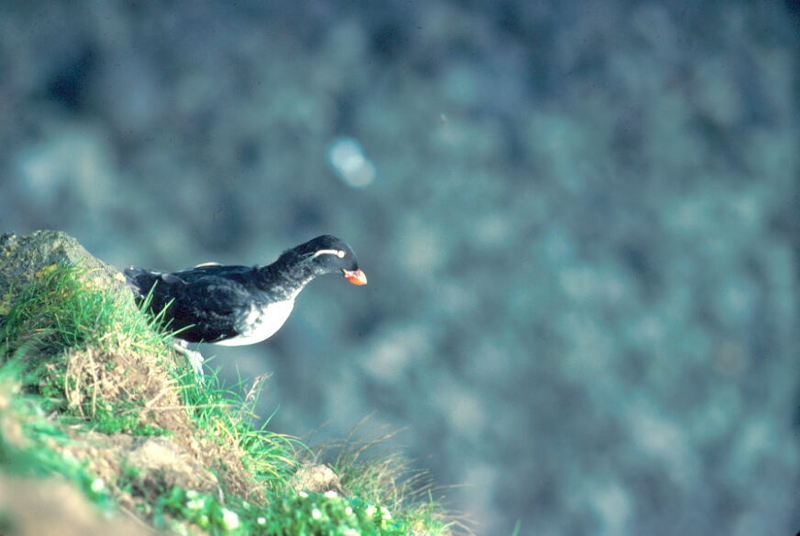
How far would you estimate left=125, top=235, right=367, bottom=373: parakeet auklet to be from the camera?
2.93 meters

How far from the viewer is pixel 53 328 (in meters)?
2.36

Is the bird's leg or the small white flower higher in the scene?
the bird's leg

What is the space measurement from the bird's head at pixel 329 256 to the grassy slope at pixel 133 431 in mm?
625

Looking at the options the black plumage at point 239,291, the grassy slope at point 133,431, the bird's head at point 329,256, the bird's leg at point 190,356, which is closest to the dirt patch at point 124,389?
the grassy slope at point 133,431

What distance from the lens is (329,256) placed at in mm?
2996

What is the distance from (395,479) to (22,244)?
191 centimetres

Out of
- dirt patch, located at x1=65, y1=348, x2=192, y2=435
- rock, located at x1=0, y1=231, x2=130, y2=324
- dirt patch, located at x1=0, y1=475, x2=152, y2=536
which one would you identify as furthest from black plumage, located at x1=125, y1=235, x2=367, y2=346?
dirt patch, located at x1=0, y1=475, x2=152, y2=536

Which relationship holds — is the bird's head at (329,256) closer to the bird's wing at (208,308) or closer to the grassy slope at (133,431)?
the bird's wing at (208,308)

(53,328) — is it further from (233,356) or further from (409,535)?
(233,356)

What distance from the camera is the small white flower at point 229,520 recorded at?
1.75 metres

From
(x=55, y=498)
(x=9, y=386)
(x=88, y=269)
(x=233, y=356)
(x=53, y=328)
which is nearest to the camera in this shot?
(x=55, y=498)

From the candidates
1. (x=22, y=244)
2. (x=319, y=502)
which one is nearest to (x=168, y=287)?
(x=22, y=244)

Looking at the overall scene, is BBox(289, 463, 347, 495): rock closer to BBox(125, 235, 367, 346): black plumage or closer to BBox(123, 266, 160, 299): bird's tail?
BBox(125, 235, 367, 346): black plumage

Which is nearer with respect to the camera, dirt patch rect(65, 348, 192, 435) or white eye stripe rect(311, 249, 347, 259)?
dirt patch rect(65, 348, 192, 435)
